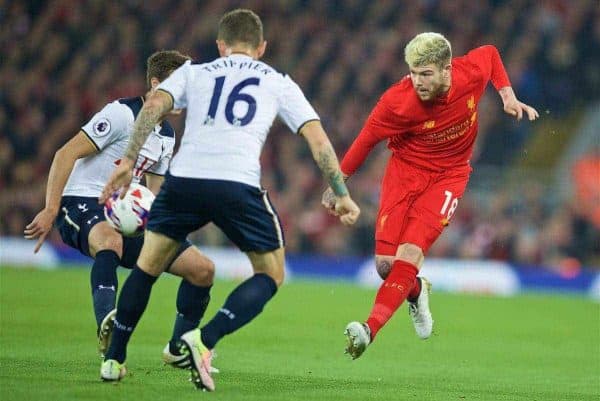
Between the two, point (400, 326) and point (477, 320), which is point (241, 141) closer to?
point (400, 326)

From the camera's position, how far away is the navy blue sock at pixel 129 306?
6.50 meters

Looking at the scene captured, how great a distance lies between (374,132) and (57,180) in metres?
2.17

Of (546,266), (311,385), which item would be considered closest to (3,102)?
(546,266)

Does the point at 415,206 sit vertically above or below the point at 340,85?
above

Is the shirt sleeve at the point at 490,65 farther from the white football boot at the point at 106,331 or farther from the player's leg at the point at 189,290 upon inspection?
the white football boot at the point at 106,331

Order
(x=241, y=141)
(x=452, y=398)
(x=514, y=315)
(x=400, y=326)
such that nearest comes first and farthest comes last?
(x=241, y=141) → (x=452, y=398) → (x=400, y=326) → (x=514, y=315)

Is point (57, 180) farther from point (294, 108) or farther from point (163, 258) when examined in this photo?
point (294, 108)

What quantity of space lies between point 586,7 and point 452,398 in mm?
14906

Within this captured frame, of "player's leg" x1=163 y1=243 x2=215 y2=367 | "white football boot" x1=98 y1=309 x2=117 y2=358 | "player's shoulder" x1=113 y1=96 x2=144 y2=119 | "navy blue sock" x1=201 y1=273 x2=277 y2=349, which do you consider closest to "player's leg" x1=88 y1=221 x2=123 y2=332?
"white football boot" x1=98 y1=309 x2=117 y2=358

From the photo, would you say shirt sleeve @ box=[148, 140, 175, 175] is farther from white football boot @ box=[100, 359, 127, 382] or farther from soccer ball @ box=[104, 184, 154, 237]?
white football boot @ box=[100, 359, 127, 382]

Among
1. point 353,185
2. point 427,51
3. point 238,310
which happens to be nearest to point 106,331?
point 238,310

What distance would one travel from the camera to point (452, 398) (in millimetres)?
6988

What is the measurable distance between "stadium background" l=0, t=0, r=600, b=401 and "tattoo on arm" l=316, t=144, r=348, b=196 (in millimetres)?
2734

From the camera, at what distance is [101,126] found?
786 centimetres
